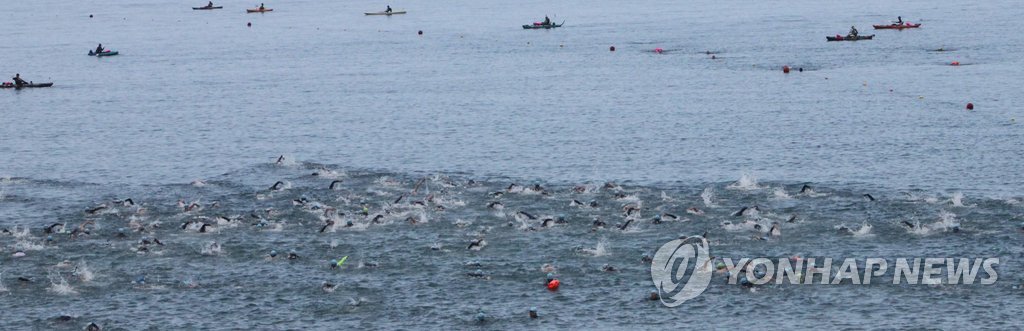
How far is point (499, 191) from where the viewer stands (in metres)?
71.2

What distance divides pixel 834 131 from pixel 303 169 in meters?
40.4

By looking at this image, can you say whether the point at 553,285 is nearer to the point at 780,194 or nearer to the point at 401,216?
the point at 401,216

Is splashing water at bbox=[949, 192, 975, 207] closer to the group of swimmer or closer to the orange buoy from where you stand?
the group of swimmer

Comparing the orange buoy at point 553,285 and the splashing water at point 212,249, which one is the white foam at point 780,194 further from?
the splashing water at point 212,249

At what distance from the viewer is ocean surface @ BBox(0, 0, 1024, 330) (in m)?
50.3

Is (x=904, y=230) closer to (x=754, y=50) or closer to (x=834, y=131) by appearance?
(x=834, y=131)

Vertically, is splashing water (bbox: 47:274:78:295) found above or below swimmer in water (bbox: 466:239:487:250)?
below

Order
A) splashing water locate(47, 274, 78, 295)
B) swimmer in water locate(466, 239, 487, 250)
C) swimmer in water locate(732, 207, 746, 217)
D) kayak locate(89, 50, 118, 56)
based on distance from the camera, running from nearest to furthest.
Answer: splashing water locate(47, 274, 78, 295)
swimmer in water locate(466, 239, 487, 250)
swimmer in water locate(732, 207, 746, 217)
kayak locate(89, 50, 118, 56)

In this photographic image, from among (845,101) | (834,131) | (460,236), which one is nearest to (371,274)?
(460,236)

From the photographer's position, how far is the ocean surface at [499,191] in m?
50.3

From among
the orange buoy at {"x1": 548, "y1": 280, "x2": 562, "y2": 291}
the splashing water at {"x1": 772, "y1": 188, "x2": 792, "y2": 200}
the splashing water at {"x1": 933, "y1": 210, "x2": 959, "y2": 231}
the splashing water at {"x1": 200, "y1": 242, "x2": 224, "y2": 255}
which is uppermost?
the splashing water at {"x1": 933, "y1": 210, "x2": 959, "y2": 231}

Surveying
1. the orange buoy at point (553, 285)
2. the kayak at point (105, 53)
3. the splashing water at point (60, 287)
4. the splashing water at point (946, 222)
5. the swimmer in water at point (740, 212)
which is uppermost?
the splashing water at point (946, 222)

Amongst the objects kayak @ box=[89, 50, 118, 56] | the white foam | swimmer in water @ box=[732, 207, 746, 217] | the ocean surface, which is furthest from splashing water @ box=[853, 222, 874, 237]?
kayak @ box=[89, 50, 118, 56]

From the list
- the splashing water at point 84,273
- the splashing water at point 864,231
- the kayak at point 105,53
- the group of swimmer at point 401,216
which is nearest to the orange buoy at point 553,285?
the group of swimmer at point 401,216
